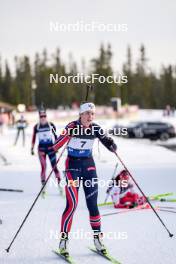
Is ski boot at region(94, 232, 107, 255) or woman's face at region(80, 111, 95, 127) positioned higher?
woman's face at region(80, 111, 95, 127)

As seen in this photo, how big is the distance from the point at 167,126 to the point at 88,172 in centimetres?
2674

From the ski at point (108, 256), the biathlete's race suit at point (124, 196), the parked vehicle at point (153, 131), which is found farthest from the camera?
the parked vehicle at point (153, 131)

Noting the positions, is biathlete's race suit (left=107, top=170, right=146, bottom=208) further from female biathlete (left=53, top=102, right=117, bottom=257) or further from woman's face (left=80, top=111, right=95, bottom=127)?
woman's face (left=80, top=111, right=95, bottom=127)

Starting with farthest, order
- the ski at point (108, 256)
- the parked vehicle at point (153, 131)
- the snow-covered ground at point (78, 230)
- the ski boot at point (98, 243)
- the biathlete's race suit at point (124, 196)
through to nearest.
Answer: the parked vehicle at point (153, 131) → the biathlete's race suit at point (124, 196) → the ski boot at point (98, 243) → the snow-covered ground at point (78, 230) → the ski at point (108, 256)

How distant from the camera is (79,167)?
593cm

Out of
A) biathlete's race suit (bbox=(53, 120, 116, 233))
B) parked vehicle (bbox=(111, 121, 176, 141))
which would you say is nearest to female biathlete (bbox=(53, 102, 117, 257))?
biathlete's race suit (bbox=(53, 120, 116, 233))

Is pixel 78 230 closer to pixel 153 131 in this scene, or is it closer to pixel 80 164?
pixel 80 164

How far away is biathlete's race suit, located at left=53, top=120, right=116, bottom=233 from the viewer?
588cm

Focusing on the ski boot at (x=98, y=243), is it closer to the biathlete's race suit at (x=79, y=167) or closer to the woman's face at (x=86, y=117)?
the biathlete's race suit at (x=79, y=167)

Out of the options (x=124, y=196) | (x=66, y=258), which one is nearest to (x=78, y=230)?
(x=66, y=258)

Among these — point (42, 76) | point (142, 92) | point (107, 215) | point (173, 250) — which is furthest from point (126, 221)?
point (42, 76)

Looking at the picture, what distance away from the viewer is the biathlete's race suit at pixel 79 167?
5875mm

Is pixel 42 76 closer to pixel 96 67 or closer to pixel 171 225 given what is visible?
pixel 96 67

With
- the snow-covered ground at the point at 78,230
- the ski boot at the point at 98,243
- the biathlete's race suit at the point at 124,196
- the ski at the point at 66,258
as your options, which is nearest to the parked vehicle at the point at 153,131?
the snow-covered ground at the point at 78,230
